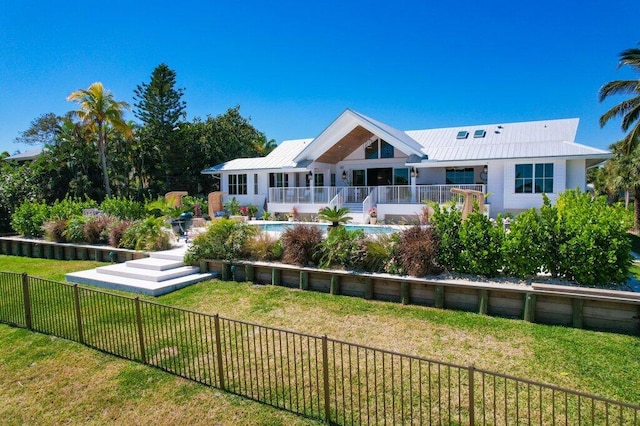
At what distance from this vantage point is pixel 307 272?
25.8 ft

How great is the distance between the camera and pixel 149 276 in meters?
8.55

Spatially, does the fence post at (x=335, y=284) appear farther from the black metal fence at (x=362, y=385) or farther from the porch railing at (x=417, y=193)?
the porch railing at (x=417, y=193)

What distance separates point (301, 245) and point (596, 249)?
5.33 metres

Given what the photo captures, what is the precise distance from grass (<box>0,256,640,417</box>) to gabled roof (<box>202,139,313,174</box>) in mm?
15034

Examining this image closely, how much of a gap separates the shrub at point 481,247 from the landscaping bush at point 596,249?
956 mm

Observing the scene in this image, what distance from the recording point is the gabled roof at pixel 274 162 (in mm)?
23370

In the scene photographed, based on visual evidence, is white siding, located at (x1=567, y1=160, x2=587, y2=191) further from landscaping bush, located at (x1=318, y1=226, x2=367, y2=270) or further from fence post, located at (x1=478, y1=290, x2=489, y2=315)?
landscaping bush, located at (x1=318, y1=226, x2=367, y2=270)

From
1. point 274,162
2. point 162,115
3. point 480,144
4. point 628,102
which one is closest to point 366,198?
point 274,162

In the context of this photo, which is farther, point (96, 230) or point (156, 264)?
point (96, 230)

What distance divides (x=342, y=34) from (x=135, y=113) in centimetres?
1801

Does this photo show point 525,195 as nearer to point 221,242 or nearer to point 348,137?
point 348,137

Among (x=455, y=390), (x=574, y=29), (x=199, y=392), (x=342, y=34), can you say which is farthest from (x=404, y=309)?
(x=574, y=29)

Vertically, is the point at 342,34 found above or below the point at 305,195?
above

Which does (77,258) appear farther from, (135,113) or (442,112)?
(442,112)
